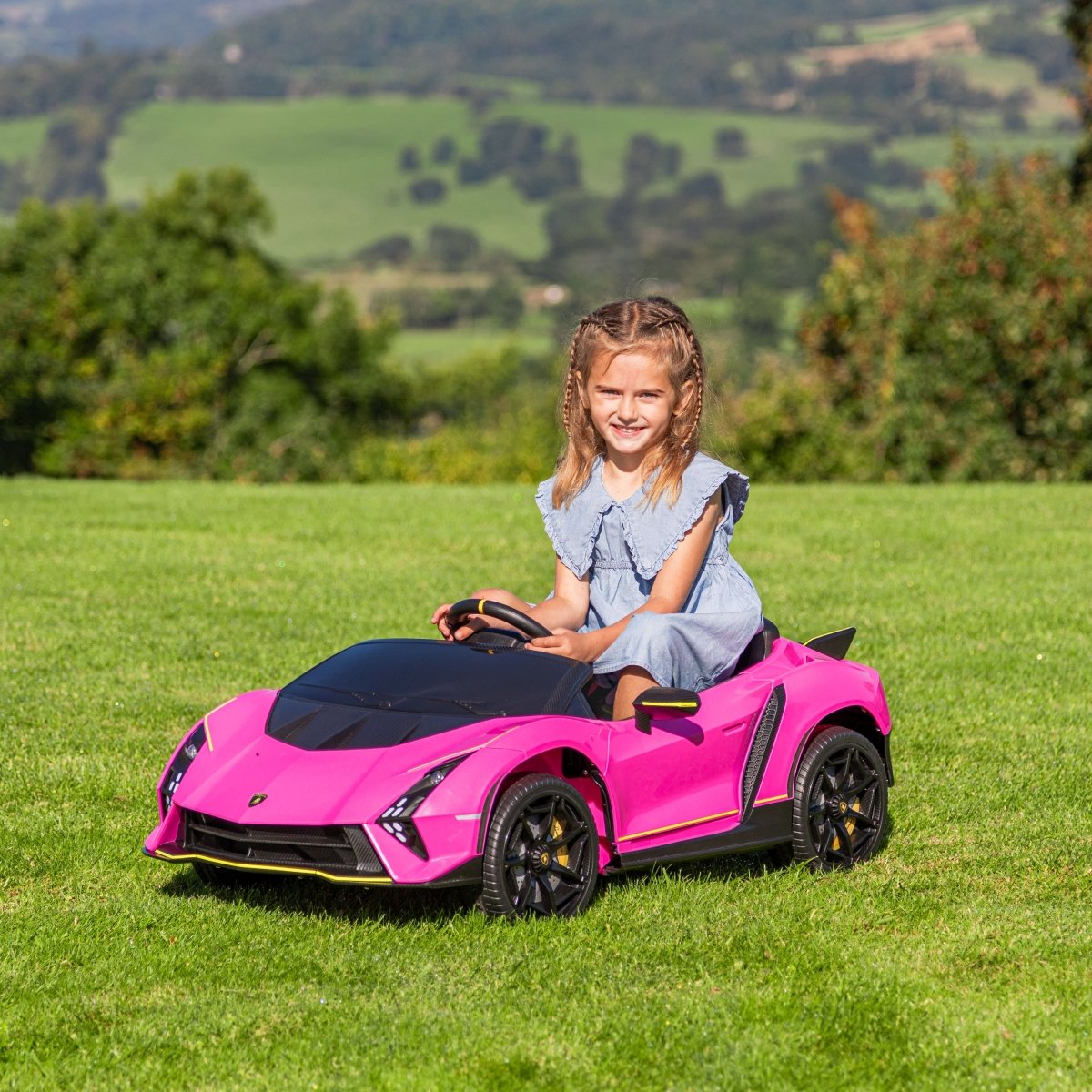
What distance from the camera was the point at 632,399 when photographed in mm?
6246

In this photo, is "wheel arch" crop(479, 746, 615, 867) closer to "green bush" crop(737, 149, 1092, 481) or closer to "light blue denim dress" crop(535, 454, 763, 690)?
"light blue denim dress" crop(535, 454, 763, 690)

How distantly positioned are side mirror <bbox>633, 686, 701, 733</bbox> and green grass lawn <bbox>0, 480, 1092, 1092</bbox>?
1.97 ft

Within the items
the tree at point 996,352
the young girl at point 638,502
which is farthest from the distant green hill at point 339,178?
the young girl at point 638,502

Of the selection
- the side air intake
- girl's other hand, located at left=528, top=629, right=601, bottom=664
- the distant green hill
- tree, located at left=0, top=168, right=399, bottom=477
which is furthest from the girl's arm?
the distant green hill

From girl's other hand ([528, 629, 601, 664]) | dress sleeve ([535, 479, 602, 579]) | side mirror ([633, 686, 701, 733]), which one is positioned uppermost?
dress sleeve ([535, 479, 602, 579])

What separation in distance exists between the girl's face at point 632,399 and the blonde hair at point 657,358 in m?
0.02

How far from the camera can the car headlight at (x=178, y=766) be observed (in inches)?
224

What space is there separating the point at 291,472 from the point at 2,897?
74.2 feet

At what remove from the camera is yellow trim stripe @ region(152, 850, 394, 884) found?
16.7ft

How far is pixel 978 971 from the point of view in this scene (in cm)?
507

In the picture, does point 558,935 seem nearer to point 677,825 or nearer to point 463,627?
point 677,825

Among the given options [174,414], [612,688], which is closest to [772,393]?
[174,414]

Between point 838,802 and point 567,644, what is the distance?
1173mm

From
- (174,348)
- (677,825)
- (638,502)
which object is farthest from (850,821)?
(174,348)
